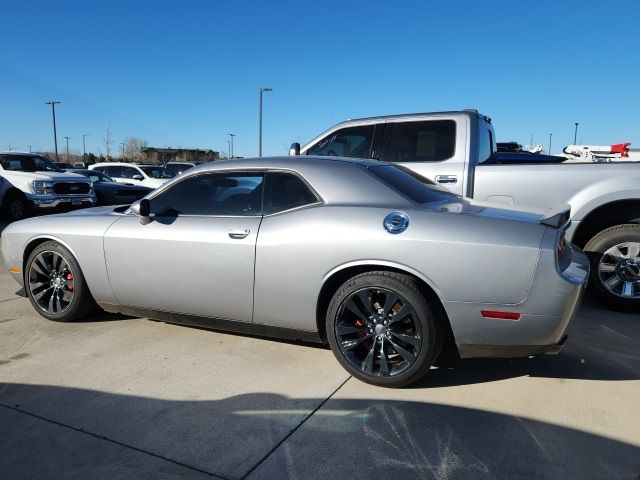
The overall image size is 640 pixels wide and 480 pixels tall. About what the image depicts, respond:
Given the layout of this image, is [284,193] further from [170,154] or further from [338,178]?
[170,154]

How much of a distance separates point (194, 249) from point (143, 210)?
599 millimetres

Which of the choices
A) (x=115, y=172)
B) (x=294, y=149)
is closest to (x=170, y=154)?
(x=115, y=172)

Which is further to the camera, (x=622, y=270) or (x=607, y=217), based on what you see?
(x=607, y=217)

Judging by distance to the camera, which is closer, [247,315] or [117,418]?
[117,418]

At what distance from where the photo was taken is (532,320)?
2750 mm

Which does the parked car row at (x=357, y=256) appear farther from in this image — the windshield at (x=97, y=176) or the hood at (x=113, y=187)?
the windshield at (x=97, y=176)

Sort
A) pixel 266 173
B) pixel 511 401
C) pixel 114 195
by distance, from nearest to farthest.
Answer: pixel 511 401, pixel 266 173, pixel 114 195

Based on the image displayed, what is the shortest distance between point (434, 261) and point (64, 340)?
2.94 meters

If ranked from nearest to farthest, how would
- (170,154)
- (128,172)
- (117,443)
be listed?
(117,443) → (128,172) → (170,154)

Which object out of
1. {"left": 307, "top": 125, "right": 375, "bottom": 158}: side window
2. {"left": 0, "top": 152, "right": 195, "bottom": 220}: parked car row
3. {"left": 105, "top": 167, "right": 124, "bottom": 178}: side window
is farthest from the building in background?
{"left": 307, "top": 125, "right": 375, "bottom": 158}: side window

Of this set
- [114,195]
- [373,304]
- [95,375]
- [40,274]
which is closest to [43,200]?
[114,195]

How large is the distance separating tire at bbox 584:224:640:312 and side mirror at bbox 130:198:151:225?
3.99 metres

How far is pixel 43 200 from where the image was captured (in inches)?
464

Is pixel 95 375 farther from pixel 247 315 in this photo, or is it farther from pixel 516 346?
pixel 516 346
